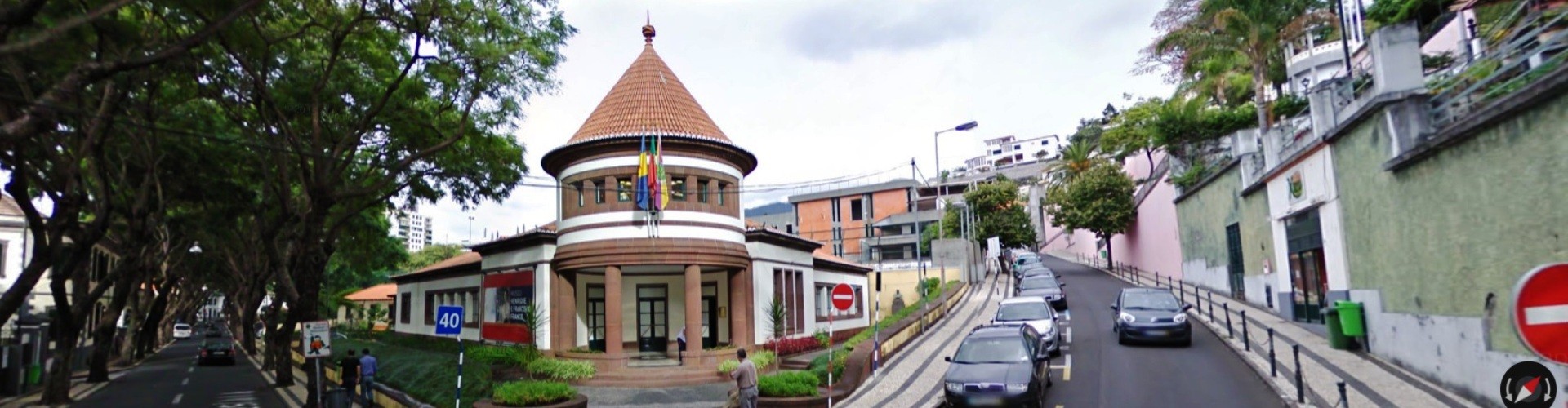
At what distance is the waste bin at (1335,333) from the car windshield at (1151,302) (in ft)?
10.2

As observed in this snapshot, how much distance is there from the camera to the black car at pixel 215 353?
119ft

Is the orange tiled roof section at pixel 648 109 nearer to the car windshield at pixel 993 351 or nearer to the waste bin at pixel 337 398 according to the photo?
the waste bin at pixel 337 398

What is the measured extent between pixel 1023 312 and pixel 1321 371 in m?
6.63

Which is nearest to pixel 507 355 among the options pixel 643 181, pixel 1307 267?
pixel 643 181

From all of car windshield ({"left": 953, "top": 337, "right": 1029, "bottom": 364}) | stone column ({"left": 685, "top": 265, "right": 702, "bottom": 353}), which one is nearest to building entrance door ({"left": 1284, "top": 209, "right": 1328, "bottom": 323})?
car windshield ({"left": 953, "top": 337, "right": 1029, "bottom": 364})

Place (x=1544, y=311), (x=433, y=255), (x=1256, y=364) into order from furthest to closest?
(x=433, y=255)
(x=1256, y=364)
(x=1544, y=311)

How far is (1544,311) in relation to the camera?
165 inches

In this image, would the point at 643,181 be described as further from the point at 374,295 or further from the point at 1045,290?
the point at 374,295

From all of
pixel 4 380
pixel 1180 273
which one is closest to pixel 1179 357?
pixel 1180 273

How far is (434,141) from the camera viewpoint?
20.2m

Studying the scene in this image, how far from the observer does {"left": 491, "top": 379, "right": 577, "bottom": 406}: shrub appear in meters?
14.4

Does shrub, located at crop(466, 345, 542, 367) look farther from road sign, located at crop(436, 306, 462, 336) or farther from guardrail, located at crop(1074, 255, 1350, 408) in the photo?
guardrail, located at crop(1074, 255, 1350, 408)

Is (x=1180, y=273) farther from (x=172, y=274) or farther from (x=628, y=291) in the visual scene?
(x=172, y=274)

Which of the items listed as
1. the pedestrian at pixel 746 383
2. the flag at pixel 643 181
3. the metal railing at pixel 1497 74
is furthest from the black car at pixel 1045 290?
the pedestrian at pixel 746 383
